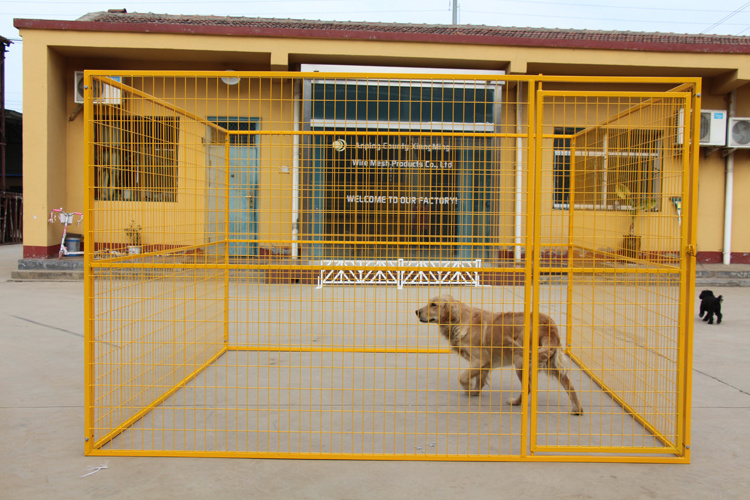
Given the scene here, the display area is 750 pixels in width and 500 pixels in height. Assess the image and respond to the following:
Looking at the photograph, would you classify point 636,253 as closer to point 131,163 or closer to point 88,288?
point 131,163

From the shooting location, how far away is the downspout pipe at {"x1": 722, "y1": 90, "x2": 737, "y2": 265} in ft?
46.1

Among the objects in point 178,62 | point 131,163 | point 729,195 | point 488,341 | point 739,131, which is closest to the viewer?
point 131,163

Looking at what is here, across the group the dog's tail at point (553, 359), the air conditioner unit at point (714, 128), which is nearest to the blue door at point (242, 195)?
the dog's tail at point (553, 359)

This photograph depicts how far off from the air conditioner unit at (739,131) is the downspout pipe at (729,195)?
353 mm

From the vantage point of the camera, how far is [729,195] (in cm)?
1419

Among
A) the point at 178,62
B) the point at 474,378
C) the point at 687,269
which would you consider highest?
the point at 178,62

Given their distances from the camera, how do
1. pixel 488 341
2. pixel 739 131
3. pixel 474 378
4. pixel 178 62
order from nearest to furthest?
1. pixel 488 341
2. pixel 474 378
3. pixel 178 62
4. pixel 739 131

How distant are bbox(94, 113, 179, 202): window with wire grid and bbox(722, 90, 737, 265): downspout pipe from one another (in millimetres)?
13790

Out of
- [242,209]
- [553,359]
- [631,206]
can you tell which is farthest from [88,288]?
[631,206]

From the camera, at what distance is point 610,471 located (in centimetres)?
372

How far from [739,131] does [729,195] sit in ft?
5.04

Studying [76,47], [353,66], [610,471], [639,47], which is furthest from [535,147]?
[76,47]

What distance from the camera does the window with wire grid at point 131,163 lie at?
4.16 m

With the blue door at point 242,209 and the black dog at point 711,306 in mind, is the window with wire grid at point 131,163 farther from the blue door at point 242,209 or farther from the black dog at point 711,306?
the black dog at point 711,306
